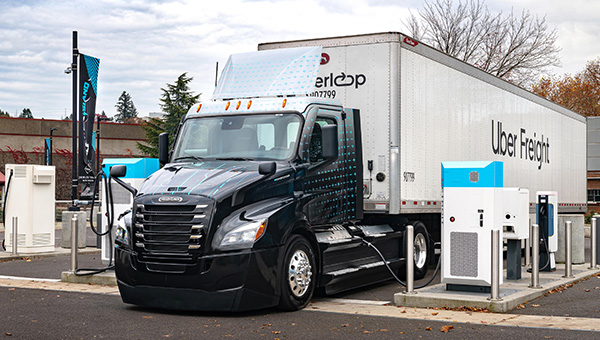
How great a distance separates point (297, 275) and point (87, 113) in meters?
15.8

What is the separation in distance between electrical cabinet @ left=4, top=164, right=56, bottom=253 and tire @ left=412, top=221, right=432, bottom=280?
27.1 feet

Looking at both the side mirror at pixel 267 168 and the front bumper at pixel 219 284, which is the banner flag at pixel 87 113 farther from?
the side mirror at pixel 267 168

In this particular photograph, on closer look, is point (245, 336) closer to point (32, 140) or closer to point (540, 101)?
point (540, 101)

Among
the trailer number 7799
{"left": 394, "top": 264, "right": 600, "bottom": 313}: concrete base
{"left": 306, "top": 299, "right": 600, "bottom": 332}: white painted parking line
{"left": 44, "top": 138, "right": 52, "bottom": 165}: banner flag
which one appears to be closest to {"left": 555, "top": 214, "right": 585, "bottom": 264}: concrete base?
{"left": 394, "top": 264, "right": 600, "bottom": 313}: concrete base

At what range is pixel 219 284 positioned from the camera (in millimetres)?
8953

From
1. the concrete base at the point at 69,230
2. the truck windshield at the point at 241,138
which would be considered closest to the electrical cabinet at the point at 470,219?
the truck windshield at the point at 241,138

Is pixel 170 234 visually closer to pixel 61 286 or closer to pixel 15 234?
pixel 61 286

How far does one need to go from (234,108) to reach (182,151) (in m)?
0.95

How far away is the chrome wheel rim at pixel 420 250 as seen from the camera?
13.1m

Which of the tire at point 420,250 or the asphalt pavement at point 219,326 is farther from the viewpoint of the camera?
the tire at point 420,250

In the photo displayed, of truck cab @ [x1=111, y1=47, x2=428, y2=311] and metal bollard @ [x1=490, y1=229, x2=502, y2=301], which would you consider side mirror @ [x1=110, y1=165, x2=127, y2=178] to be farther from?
metal bollard @ [x1=490, y1=229, x2=502, y2=301]

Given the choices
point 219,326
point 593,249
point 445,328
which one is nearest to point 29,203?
point 219,326

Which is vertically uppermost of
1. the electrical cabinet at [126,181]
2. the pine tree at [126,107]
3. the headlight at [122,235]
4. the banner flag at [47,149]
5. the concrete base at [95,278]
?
the pine tree at [126,107]

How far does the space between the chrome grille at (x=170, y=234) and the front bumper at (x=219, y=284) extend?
0.14m
